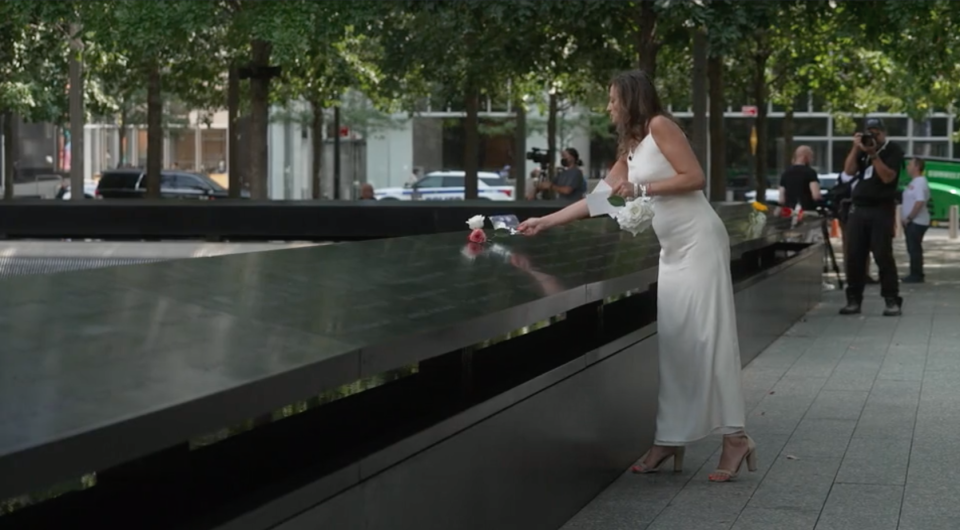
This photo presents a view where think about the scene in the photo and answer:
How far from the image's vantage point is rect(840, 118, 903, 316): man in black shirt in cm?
1455

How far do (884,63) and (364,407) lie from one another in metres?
30.8

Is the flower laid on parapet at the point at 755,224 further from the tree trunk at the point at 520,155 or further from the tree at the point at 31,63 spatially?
the tree trunk at the point at 520,155

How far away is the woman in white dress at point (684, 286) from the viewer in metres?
6.88

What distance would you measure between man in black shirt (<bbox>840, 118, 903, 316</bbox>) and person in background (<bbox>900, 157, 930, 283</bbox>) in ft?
21.4

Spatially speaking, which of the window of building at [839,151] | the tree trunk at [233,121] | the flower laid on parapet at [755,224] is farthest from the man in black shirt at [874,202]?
the window of building at [839,151]

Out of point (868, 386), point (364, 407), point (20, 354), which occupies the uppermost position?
point (20, 354)

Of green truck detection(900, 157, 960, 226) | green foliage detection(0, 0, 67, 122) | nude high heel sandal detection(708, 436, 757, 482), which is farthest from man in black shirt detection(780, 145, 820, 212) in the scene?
→ green truck detection(900, 157, 960, 226)

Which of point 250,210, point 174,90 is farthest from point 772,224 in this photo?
point 174,90

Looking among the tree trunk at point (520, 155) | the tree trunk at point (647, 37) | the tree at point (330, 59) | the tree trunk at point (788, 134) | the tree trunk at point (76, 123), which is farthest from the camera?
the tree trunk at point (788, 134)

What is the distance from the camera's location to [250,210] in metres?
18.0

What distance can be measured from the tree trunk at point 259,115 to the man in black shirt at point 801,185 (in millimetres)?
10125

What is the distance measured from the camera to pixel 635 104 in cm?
688

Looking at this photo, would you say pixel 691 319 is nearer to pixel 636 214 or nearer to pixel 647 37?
pixel 636 214

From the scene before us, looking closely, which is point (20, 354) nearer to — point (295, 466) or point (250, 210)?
point (295, 466)
